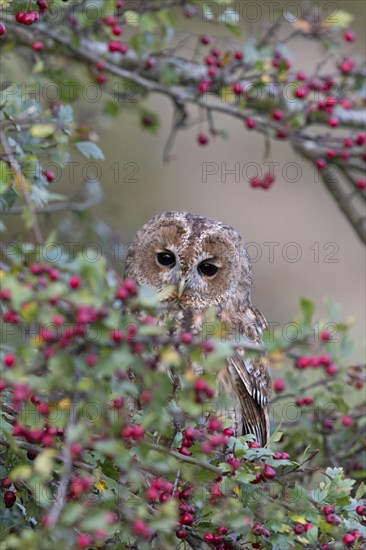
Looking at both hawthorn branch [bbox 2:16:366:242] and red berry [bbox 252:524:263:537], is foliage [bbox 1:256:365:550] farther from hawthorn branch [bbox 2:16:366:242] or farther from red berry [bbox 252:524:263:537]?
hawthorn branch [bbox 2:16:366:242]

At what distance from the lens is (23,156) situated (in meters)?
3.21

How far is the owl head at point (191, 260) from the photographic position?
4414mm

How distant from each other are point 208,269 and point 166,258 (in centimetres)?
23

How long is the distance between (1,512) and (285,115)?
2.67 metres

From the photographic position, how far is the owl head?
4414mm

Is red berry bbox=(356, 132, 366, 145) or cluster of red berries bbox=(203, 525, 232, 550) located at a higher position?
red berry bbox=(356, 132, 366, 145)

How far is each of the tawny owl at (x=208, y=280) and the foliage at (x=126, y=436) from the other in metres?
1.15

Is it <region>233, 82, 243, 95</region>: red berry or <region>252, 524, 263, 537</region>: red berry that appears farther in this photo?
<region>233, 82, 243, 95</region>: red berry

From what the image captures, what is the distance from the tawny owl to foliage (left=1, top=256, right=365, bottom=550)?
1148 mm

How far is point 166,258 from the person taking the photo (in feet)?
14.9

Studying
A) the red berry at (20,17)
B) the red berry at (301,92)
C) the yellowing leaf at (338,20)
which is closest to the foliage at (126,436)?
the red berry at (20,17)

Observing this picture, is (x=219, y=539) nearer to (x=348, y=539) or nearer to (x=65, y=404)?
(x=348, y=539)

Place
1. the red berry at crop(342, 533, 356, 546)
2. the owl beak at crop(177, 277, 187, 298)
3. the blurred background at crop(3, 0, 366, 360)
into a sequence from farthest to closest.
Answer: the blurred background at crop(3, 0, 366, 360) < the owl beak at crop(177, 277, 187, 298) < the red berry at crop(342, 533, 356, 546)

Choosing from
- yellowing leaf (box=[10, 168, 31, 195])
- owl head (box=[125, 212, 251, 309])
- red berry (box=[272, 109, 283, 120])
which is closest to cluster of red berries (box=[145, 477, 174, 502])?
yellowing leaf (box=[10, 168, 31, 195])
